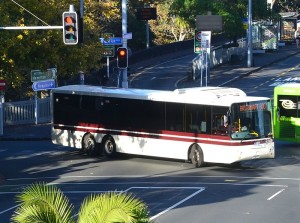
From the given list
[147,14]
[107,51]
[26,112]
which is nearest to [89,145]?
[107,51]

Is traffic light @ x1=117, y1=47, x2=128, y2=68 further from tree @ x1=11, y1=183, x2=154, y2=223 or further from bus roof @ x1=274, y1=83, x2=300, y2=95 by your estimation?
tree @ x1=11, y1=183, x2=154, y2=223

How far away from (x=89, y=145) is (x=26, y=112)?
11946mm

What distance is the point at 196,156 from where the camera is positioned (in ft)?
86.4

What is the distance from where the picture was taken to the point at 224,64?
214 feet

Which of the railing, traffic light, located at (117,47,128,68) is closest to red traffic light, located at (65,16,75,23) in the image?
traffic light, located at (117,47,128,68)

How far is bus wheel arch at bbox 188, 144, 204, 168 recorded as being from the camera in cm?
2620

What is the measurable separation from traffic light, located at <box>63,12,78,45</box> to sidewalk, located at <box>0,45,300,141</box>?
15.4 metres

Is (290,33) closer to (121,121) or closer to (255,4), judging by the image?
(255,4)

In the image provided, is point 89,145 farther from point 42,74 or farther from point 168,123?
point 42,74

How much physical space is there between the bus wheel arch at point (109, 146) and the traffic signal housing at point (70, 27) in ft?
28.5

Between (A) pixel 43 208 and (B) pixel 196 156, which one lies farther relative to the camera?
(B) pixel 196 156

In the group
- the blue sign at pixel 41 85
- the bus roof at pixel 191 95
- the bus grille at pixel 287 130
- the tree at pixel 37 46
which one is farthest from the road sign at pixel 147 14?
the bus grille at pixel 287 130

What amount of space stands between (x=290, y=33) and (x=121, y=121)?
6765cm

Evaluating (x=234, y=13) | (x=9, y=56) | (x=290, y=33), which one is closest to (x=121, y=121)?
(x=9, y=56)
